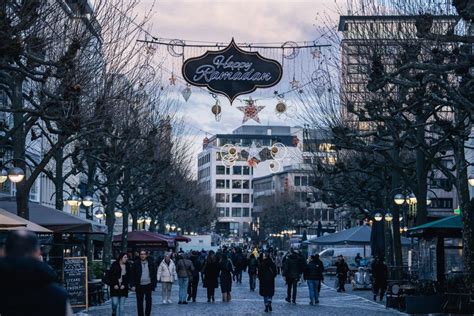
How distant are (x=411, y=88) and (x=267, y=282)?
24.4 ft

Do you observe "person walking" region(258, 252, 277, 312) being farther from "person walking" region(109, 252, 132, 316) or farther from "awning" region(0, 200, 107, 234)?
"person walking" region(109, 252, 132, 316)

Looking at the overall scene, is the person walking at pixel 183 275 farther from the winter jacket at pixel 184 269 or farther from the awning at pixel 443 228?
the awning at pixel 443 228

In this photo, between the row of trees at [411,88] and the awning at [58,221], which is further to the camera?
the awning at [58,221]

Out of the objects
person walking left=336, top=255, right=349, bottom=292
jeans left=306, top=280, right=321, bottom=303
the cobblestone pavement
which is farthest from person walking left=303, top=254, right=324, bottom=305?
person walking left=336, top=255, right=349, bottom=292

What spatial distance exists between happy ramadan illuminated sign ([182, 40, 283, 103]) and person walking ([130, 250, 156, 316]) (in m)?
5.77

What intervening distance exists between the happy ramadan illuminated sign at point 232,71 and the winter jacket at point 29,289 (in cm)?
2213

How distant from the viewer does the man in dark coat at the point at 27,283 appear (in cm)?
687

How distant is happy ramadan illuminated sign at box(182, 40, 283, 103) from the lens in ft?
95.7

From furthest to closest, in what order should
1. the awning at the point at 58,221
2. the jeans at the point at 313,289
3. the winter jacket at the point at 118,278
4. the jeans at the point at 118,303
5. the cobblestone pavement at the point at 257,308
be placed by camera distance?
the jeans at the point at 313,289
the cobblestone pavement at the point at 257,308
the awning at the point at 58,221
the jeans at the point at 118,303
the winter jacket at the point at 118,278

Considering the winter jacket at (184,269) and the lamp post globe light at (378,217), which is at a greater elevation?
the lamp post globe light at (378,217)

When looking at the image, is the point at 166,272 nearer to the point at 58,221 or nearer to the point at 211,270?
the point at 211,270

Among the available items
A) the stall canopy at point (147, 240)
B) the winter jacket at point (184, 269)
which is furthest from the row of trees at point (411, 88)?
the stall canopy at point (147, 240)

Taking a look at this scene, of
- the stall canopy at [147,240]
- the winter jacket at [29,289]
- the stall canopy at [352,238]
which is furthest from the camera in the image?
the stall canopy at [352,238]

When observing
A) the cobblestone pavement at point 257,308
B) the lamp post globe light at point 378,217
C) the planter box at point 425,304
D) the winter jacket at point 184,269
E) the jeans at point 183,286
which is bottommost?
the cobblestone pavement at point 257,308
